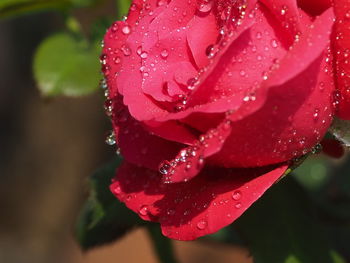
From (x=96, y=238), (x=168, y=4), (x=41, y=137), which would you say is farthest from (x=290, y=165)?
(x=41, y=137)

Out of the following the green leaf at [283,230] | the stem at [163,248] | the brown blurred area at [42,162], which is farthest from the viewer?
the brown blurred area at [42,162]

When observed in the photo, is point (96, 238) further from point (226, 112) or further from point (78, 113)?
point (78, 113)

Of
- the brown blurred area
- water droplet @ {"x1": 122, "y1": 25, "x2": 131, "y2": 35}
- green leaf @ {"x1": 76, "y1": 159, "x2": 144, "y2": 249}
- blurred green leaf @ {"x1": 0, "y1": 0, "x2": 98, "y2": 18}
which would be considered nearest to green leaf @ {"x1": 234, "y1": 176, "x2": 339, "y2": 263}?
green leaf @ {"x1": 76, "y1": 159, "x2": 144, "y2": 249}

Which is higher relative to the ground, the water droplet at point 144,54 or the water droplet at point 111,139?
the water droplet at point 144,54

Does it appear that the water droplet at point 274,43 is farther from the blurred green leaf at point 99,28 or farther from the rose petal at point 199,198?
the blurred green leaf at point 99,28

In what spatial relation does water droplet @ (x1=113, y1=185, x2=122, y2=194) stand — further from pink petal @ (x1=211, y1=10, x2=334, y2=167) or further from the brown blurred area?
the brown blurred area

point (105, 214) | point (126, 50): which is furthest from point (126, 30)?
point (105, 214)

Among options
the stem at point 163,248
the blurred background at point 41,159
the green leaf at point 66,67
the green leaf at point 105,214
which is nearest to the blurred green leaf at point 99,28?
the green leaf at point 66,67
